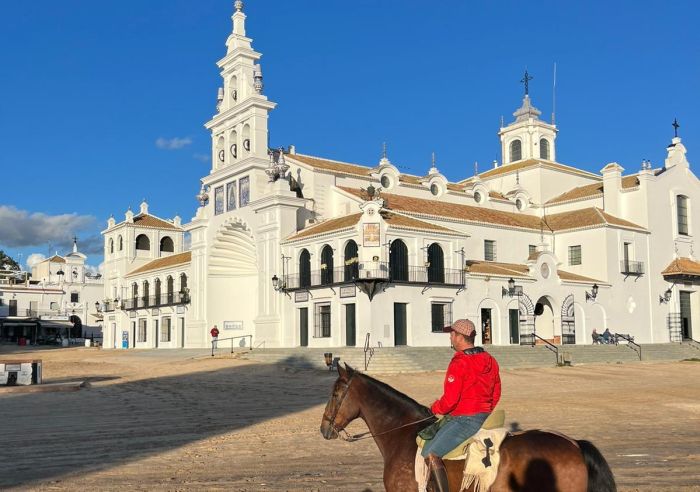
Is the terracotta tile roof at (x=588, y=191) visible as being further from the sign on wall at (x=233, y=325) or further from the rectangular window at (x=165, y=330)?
the rectangular window at (x=165, y=330)

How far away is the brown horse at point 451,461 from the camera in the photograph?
6.52 m

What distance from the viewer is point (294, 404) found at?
22.2m

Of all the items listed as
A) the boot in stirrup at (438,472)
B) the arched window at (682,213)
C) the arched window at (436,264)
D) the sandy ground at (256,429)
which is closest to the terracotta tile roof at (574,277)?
the arched window at (436,264)

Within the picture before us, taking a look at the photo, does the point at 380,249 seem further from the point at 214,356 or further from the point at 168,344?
the point at 168,344

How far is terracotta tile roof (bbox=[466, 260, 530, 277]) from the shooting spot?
43.9 meters

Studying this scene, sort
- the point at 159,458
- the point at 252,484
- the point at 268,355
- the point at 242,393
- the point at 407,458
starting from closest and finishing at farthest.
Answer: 1. the point at 407,458
2. the point at 252,484
3. the point at 159,458
4. the point at 242,393
5. the point at 268,355

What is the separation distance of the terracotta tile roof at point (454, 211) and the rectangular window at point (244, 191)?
595 cm

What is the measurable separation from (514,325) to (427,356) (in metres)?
11.4

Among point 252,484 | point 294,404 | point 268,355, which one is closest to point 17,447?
point 252,484

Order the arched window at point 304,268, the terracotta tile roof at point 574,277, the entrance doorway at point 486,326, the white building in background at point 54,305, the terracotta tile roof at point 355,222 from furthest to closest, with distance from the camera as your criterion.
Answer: the white building in background at point 54,305, the terracotta tile roof at point 574,277, the arched window at point 304,268, the entrance doorway at point 486,326, the terracotta tile roof at point 355,222

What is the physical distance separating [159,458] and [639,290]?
4443 centimetres

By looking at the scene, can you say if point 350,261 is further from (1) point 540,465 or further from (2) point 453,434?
(1) point 540,465

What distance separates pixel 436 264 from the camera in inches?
1655

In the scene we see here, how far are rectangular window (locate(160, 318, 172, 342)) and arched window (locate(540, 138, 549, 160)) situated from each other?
110ft
